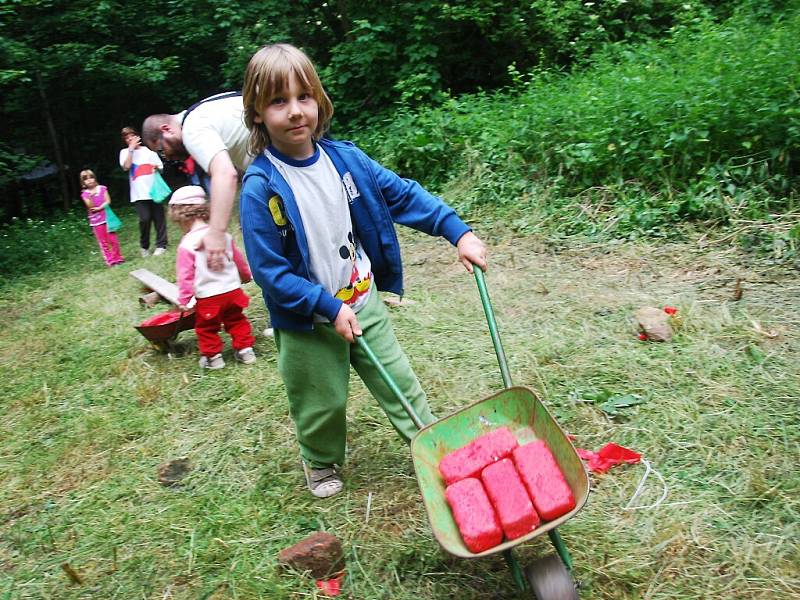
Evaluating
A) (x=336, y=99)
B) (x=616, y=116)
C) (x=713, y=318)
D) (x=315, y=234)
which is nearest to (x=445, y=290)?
(x=713, y=318)

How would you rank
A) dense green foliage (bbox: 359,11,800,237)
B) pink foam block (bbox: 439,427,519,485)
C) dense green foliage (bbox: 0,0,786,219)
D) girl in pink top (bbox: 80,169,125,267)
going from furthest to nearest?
dense green foliage (bbox: 0,0,786,219), girl in pink top (bbox: 80,169,125,267), dense green foliage (bbox: 359,11,800,237), pink foam block (bbox: 439,427,519,485)

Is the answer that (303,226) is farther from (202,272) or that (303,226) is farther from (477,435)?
(202,272)

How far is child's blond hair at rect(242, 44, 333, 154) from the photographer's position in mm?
2355

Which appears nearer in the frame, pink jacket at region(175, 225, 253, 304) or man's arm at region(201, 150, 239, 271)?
man's arm at region(201, 150, 239, 271)

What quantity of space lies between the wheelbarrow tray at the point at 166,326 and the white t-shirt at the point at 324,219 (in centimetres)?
244

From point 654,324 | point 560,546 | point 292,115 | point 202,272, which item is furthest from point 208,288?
point 560,546

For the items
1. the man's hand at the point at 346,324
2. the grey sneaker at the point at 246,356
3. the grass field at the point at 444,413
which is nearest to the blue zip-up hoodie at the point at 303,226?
the man's hand at the point at 346,324

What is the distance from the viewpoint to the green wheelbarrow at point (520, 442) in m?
1.99

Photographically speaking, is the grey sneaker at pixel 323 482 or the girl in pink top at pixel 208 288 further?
the girl in pink top at pixel 208 288

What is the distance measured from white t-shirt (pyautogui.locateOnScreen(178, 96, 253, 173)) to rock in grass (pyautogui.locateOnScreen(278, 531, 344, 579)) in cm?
217

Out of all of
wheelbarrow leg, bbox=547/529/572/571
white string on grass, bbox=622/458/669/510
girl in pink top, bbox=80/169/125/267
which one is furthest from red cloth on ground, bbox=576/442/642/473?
girl in pink top, bbox=80/169/125/267

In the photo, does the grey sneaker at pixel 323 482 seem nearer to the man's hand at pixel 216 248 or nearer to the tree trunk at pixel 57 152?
the man's hand at pixel 216 248

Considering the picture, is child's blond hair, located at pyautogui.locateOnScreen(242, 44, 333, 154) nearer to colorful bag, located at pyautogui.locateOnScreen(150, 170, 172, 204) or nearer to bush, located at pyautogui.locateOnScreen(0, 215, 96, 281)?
colorful bag, located at pyautogui.locateOnScreen(150, 170, 172, 204)

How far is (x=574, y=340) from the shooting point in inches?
155
